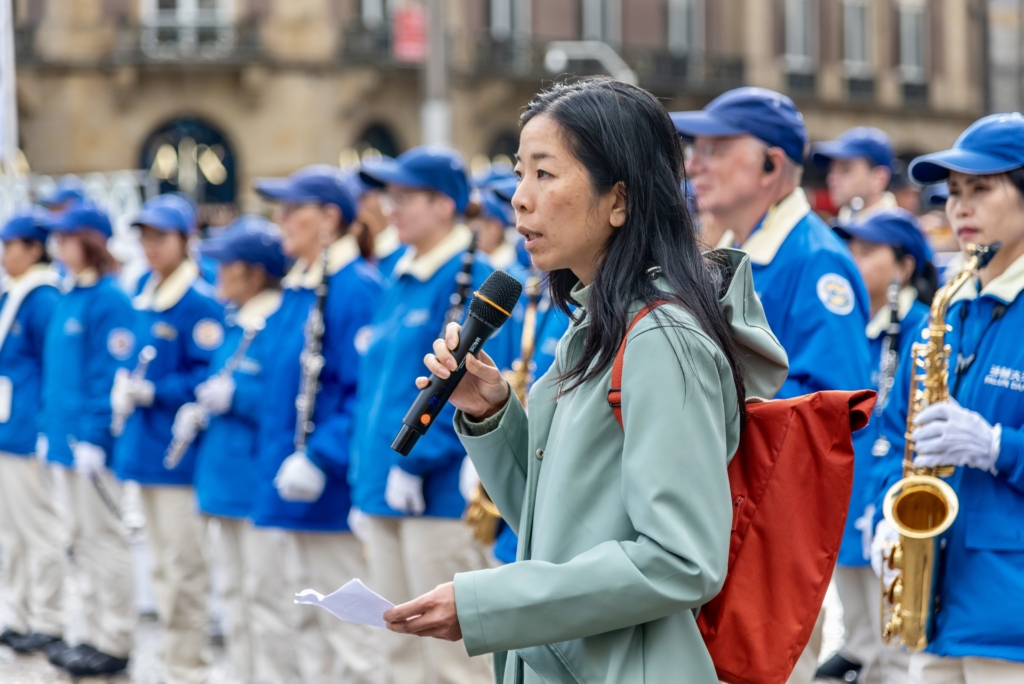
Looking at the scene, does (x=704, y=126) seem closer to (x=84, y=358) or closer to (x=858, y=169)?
(x=858, y=169)

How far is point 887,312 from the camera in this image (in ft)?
21.5

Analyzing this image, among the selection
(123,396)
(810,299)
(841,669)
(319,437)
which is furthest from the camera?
(841,669)

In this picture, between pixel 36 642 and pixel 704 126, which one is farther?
pixel 36 642

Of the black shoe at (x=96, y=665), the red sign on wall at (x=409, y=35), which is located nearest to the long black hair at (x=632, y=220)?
the black shoe at (x=96, y=665)

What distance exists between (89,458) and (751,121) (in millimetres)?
4598

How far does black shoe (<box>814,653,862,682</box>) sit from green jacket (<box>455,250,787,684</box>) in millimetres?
5084

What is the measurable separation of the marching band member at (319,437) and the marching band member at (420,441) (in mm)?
274

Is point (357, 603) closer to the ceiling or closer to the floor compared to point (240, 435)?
closer to the ceiling

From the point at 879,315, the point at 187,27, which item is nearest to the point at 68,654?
the point at 879,315

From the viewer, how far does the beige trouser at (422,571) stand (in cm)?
550

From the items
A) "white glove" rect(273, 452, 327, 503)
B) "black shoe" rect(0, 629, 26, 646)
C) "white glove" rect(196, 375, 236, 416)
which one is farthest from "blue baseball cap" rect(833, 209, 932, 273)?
"black shoe" rect(0, 629, 26, 646)

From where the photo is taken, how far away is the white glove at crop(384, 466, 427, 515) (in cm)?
547

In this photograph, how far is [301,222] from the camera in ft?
22.2

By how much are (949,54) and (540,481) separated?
43331 mm
